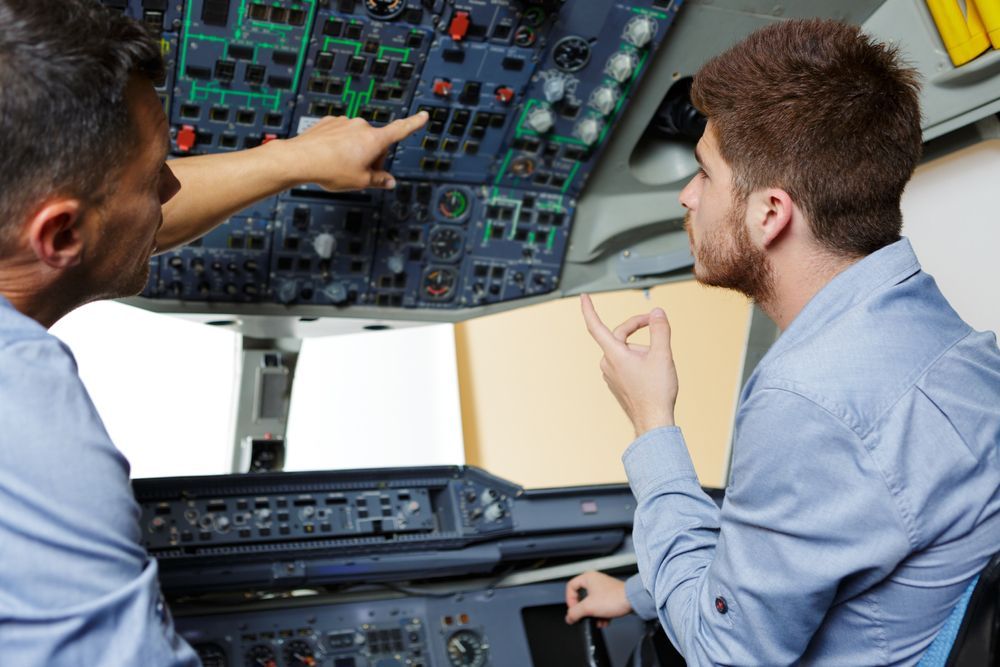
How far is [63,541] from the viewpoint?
4.12ft

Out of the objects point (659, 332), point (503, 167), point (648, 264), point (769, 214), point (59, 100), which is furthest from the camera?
point (648, 264)

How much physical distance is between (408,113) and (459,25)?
12.7 inches

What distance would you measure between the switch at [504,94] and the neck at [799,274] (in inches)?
51.6

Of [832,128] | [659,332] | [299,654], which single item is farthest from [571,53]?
[299,654]

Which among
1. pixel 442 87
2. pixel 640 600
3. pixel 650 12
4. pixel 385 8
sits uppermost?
pixel 650 12

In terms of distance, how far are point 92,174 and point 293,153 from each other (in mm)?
1339

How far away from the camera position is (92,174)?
1.54 m

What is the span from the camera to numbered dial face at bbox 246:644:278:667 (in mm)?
2906

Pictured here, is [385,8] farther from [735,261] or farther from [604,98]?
[735,261]

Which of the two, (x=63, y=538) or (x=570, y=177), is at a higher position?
(x=63, y=538)

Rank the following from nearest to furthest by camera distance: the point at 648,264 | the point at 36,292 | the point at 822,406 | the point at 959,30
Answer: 1. the point at 36,292
2. the point at 822,406
3. the point at 959,30
4. the point at 648,264

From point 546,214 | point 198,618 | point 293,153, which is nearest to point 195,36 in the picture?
point 293,153

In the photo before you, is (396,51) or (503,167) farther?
(503,167)

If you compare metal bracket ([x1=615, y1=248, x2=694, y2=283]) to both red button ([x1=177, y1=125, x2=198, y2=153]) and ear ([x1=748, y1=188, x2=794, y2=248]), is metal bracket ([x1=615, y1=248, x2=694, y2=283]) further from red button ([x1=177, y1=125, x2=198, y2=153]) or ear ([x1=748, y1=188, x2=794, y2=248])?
ear ([x1=748, y1=188, x2=794, y2=248])
